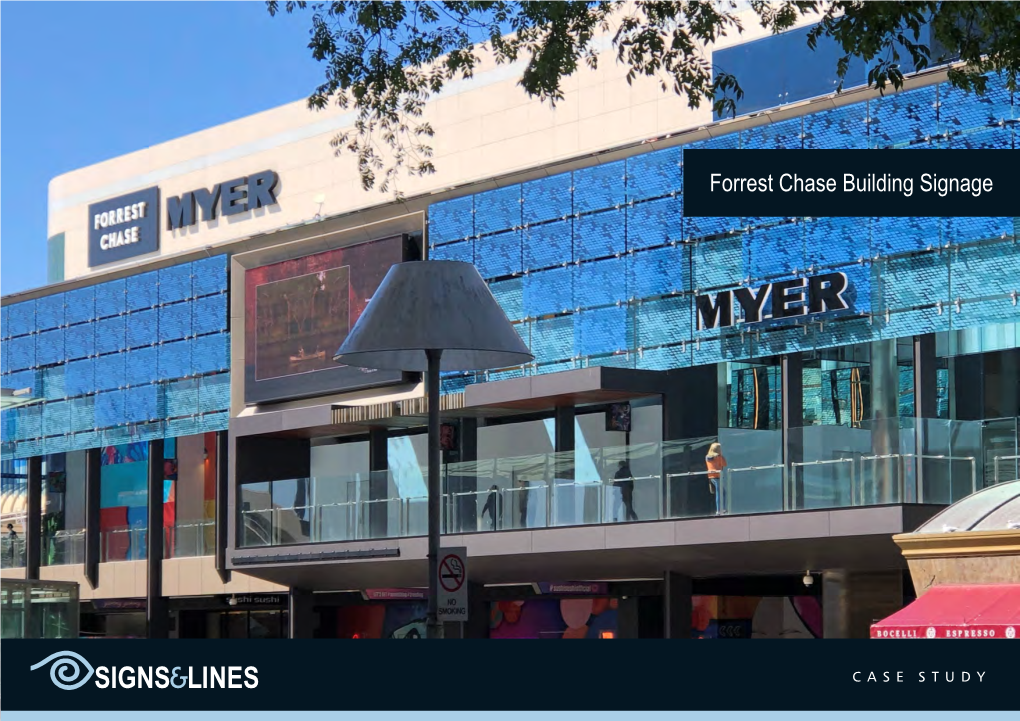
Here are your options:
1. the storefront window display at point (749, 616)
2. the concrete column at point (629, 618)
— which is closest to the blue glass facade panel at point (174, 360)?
the concrete column at point (629, 618)

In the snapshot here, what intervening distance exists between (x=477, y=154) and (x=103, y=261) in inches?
583

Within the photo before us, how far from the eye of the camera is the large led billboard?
40000mm

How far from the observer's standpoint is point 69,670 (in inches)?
449

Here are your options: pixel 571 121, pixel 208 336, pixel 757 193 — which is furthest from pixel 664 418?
pixel 757 193

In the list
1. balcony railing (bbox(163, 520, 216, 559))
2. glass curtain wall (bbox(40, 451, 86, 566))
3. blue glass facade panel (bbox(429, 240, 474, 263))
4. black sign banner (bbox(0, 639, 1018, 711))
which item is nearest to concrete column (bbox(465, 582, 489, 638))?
blue glass facade panel (bbox(429, 240, 474, 263))

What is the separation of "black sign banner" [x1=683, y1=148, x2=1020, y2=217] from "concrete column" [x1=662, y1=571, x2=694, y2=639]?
20.1m

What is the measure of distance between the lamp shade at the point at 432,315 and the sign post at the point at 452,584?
1.89m

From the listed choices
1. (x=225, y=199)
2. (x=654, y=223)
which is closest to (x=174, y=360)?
(x=225, y=199)

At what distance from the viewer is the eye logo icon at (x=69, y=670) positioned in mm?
11242

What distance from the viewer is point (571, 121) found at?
123 ft

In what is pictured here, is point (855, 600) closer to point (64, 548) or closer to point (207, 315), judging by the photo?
point (207, 315)

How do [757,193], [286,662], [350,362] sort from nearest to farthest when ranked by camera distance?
[286,662]
[757,193]
[350,362]

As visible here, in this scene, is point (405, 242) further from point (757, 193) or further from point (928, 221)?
point (757, 193)

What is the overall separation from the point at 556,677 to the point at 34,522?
43.1 metres
